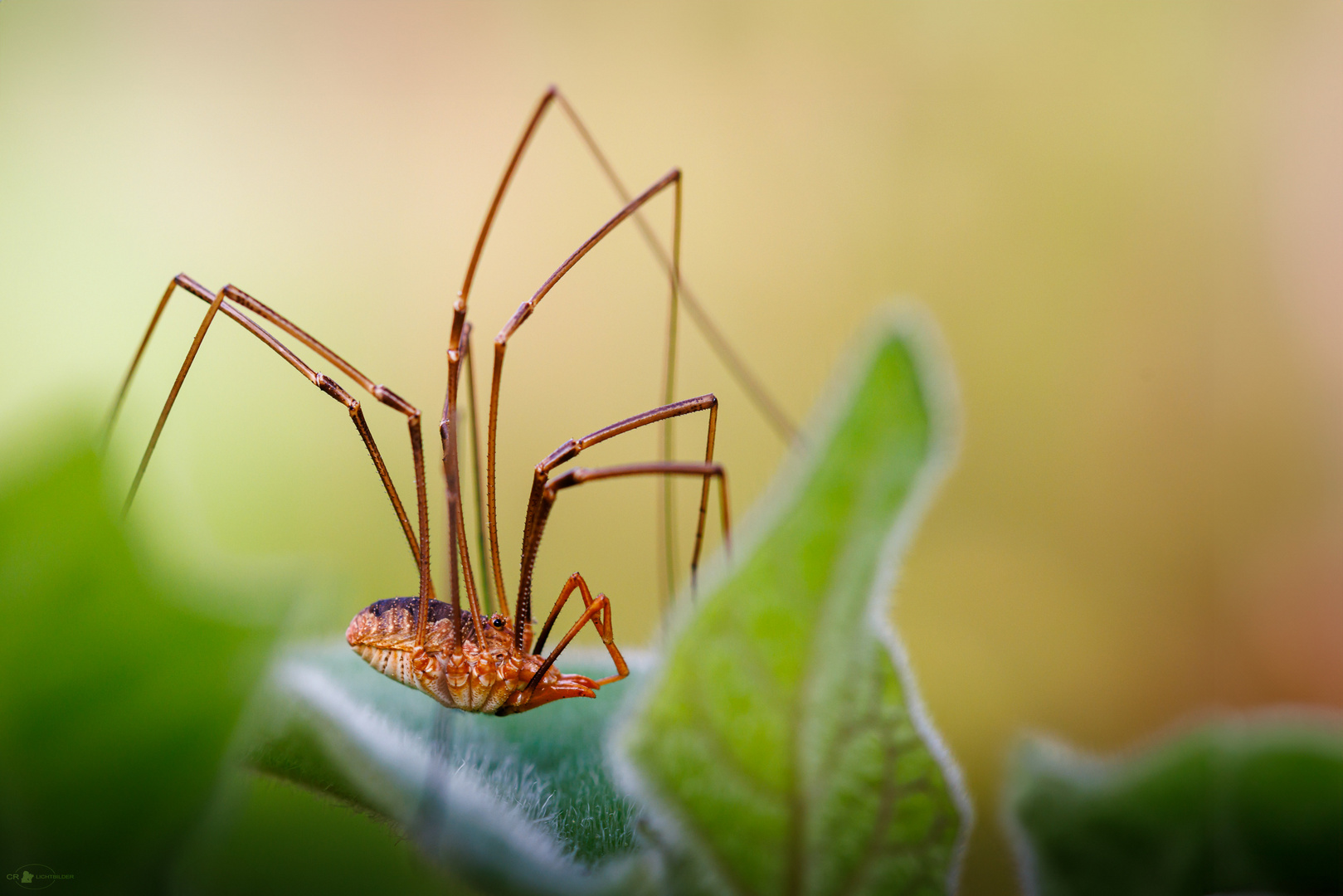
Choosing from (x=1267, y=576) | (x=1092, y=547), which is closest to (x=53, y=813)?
(x=1092, y=547)

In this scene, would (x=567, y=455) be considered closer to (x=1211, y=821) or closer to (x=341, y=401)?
(x=341, y=401)

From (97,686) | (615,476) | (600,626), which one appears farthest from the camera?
(600,626)

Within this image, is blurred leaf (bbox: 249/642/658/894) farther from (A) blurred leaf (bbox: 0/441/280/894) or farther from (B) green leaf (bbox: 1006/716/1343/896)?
(B) green leaf (bbox: 1006/716/1343/896)

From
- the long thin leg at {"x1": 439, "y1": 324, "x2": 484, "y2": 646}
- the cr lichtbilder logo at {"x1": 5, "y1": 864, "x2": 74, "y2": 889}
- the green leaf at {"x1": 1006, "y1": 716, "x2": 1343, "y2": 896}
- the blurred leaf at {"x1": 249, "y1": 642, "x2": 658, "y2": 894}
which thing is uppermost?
the long thin leg at {"x1": 439, "y1": 324, "x2": 484, "y2": 646}

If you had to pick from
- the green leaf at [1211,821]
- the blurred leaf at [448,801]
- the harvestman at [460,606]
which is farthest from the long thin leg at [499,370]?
the green leaf at [1211,821]

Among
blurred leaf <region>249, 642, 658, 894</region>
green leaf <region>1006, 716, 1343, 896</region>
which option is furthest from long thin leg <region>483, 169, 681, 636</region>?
green leaf <region>1006, 716, 1343, 896</region>

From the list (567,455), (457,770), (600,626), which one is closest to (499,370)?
(567,455)
